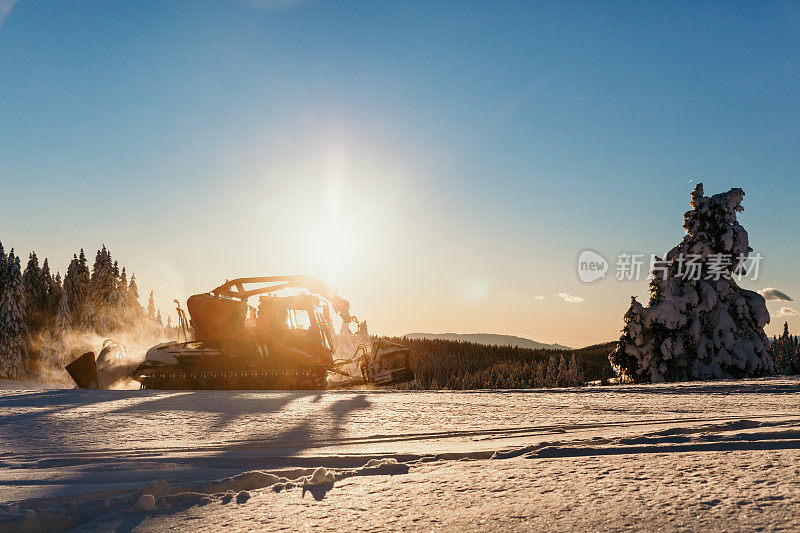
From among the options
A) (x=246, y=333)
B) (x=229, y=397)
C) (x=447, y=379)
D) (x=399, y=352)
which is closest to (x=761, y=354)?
(x=399, y=352)

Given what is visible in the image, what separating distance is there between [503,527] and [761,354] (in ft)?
84.9

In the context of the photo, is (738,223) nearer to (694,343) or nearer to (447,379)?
(694,343)

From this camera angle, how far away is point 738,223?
938 inches

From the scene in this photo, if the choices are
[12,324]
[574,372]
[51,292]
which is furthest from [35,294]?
[574,372]

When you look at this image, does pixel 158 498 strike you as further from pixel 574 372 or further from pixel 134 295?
pixel 574 372

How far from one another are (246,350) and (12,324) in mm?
46643

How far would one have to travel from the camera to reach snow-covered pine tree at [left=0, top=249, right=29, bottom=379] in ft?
163

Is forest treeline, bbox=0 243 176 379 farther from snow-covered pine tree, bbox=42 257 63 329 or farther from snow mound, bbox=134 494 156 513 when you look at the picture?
snow mound, bbox=134 494 156 513

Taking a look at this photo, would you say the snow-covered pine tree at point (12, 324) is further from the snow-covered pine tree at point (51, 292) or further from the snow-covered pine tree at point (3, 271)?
the snow-covered pine tree at point (51, 292)

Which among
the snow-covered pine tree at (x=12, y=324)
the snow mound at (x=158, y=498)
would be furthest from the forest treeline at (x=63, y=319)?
the snow mound at (x=158, y=498)

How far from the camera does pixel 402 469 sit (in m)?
3.38

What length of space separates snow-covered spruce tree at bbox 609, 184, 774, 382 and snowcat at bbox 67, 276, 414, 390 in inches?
552

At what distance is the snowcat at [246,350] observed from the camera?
51.4 feet

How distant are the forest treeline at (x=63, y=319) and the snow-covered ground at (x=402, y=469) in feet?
173
